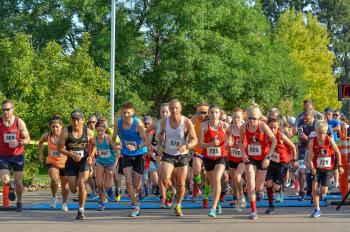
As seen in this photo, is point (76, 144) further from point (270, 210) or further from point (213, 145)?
point (270, 210)

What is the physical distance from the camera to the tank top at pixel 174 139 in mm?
12109

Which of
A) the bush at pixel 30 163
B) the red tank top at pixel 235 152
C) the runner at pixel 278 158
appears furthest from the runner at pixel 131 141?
the bush at pixel 30 163

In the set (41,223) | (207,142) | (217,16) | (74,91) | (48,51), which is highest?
(217,16)

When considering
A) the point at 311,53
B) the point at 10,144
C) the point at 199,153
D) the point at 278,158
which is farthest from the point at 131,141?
the point at 311,53

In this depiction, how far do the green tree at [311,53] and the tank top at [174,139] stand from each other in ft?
132

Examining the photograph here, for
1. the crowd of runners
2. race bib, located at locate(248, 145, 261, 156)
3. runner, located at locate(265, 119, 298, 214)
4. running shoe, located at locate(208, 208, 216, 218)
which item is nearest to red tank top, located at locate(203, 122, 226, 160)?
the crowd of runners

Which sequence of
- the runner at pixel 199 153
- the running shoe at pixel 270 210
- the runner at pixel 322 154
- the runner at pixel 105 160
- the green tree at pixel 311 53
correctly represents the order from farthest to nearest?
the green tree at pixel 311 53 < the runner at pixel 105 160 < the runner at pixel 199 153 < the running shoe at pixel 270 210 < the runner at pixel 322 154

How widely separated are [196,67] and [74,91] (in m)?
13.8

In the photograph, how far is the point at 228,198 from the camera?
52.0 ft

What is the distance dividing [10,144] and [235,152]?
434cm

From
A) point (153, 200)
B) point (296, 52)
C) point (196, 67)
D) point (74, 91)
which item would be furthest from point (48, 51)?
point (296, 52)

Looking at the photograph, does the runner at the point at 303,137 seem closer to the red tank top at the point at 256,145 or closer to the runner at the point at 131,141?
the red tank top at the point at 256,145

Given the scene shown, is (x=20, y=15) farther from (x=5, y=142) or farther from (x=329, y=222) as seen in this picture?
(x=329, y=222)

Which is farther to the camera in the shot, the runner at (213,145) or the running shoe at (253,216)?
the runner at (213,145)
